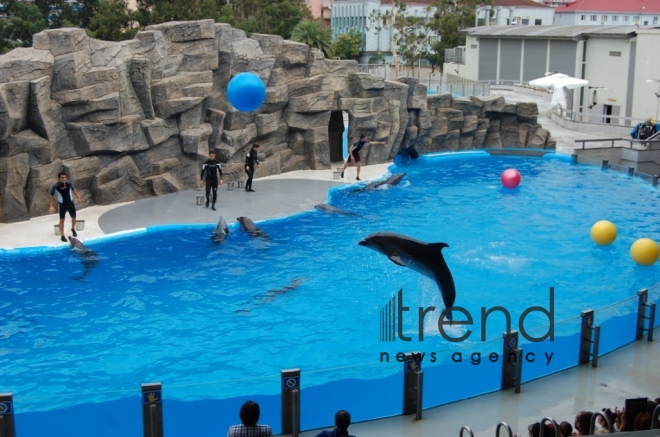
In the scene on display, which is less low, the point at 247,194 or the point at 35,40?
the point at 35,40

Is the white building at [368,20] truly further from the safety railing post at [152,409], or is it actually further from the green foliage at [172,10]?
the safety railing post at [152,409]

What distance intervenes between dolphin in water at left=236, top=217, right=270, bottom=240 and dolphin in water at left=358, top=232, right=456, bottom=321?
5062mm

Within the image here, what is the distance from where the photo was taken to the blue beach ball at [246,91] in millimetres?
15086

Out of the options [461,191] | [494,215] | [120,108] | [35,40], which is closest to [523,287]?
[494,215]

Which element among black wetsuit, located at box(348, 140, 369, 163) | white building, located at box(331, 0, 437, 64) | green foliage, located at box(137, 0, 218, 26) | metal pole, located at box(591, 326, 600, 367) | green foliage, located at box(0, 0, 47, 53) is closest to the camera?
metal pole, located at box(591, 326, 600, 367)

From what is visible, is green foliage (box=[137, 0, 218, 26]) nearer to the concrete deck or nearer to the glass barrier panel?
the concrete deck

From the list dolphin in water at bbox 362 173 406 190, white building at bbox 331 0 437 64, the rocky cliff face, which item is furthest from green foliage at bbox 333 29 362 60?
dolphin in water at bbox 362 173 406 190

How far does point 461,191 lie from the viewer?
1864cm

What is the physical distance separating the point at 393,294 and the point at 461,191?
774 cm

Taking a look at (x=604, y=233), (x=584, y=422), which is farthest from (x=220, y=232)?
(x=584, y=422)

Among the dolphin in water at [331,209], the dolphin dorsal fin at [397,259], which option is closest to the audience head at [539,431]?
the dolphin dorsal fin at [397,259]

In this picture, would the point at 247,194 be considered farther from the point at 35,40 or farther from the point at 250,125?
the point at 35,40

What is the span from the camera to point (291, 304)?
11.0m

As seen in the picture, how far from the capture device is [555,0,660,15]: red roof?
6888 centimetres
